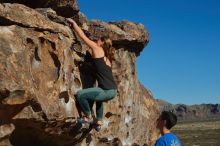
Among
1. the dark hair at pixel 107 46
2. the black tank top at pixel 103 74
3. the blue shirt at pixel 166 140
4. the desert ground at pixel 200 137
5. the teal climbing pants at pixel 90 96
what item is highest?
the dark hair at pixel 107 46

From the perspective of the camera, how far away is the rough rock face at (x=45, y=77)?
1049 centimetres

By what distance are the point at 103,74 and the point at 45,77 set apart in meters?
1.82

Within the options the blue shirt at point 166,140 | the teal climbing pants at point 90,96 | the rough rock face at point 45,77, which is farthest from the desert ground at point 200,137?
the blue shirt at point 166,140

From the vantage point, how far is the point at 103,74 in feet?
41.4

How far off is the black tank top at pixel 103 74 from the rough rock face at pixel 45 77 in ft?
2.56

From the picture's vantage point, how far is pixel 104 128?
15.3 meters

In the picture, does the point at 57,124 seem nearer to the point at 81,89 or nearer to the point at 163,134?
Result: the point at 81,89

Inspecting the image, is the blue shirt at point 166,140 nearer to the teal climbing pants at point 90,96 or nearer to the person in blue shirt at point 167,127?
the person in blue shirt at point 167,127

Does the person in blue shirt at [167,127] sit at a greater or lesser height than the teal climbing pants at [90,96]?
lesser

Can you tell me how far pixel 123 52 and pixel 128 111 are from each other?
2.32 metres

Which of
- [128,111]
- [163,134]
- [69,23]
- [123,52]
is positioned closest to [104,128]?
[128,111]

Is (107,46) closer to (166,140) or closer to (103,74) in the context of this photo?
(103,74)

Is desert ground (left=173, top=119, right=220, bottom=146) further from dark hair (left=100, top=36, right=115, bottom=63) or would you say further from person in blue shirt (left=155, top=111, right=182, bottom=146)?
person in blue shirt (left=155, top=111, right=182, bottom=146)

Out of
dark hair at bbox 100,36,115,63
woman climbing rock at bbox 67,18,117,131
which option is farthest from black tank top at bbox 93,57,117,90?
dark hair at bbox 100,36,115,63
